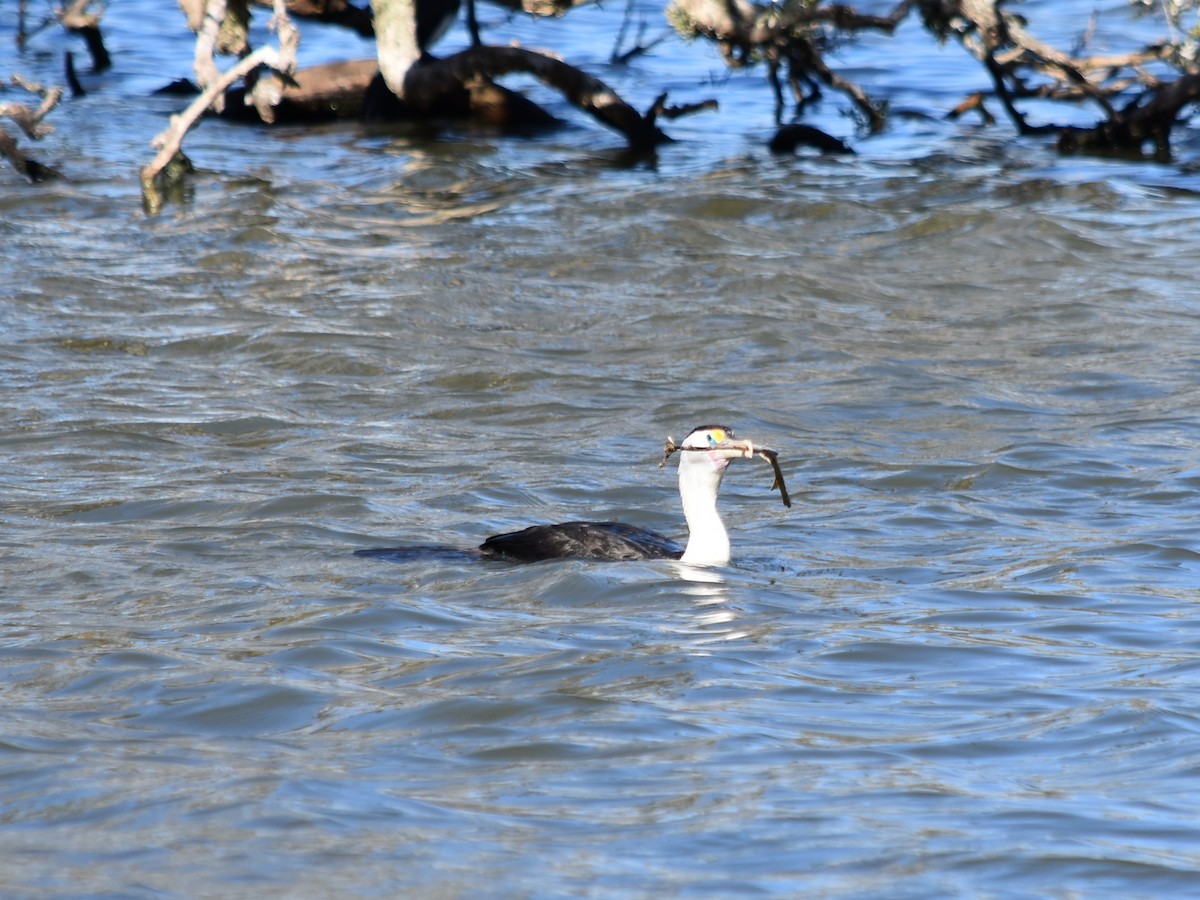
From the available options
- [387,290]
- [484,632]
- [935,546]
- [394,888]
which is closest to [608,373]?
[387,290]

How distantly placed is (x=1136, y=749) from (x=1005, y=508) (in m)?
3.58

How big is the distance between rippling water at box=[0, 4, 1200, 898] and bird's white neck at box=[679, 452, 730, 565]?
0.58 ft

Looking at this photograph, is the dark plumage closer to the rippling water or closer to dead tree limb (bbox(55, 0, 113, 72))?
the rippling water

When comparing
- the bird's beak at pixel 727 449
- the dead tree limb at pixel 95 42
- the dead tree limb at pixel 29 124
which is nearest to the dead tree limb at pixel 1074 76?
the dead tree limb at pixel 29 124

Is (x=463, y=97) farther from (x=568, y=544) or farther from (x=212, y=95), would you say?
(x=568, y=544)

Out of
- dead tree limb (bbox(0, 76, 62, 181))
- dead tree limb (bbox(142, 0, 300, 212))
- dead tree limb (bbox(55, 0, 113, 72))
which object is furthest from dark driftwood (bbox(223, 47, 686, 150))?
dead tree limb (bbox(0, 76, 62, 181))

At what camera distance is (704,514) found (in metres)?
8.02

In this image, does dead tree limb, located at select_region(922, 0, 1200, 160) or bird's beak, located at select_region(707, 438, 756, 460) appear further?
dead tree limb, located at select_region(922, 0, 1200, 160)

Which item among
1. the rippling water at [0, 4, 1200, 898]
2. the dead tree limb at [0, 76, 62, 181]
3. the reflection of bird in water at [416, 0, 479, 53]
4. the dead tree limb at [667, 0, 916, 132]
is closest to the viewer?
the rippling water at [0, 4, 1200, 898]

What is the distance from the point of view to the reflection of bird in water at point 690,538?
309 inches

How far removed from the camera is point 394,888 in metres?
4.43

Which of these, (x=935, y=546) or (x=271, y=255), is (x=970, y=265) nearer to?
(x=271, y=255)

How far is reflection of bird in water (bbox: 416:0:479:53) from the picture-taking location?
20.6 m

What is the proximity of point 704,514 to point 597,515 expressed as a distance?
1.25 meters
